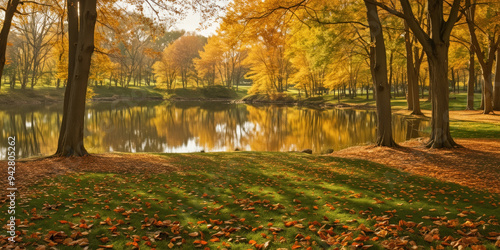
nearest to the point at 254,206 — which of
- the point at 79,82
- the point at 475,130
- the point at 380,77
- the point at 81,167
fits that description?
the point at 81,167

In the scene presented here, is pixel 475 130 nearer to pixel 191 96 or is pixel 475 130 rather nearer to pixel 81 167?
pixel 81 167

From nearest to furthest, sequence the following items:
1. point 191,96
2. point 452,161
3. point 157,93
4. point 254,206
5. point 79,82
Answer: point 254,206, point 79,82, point 452,161, point 191,96, point 157,93

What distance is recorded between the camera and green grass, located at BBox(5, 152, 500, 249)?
435 centimetres

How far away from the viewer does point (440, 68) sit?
1197cm

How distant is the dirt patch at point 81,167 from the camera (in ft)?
23.5

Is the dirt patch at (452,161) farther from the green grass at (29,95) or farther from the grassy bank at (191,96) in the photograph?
the green grass at (29,95)

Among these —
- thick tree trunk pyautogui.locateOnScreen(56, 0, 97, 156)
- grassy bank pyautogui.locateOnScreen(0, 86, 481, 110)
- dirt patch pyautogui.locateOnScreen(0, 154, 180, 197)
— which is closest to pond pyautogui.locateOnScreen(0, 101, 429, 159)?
thick tree trunk pyautogui.locateOnScreen(56, 0, 97, 156)

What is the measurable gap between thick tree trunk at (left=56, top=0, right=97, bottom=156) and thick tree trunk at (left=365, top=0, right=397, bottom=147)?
10350 millimetres

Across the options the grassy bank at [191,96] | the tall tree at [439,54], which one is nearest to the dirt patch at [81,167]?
the tall tree at [439,54]

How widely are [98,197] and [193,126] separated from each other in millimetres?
19152

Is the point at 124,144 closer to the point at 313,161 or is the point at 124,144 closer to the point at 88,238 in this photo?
the point at 313,161

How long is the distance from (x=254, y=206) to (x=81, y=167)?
564 centimetres

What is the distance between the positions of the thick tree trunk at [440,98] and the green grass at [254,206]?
504 cm

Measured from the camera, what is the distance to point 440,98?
1226 centimetres
